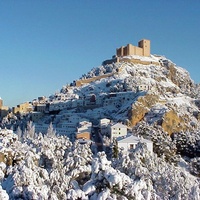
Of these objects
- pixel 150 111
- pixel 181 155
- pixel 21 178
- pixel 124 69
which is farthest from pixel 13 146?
pixel 124 69

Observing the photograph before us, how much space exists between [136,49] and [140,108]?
5740 cm

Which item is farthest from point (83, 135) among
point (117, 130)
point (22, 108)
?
point (22, 108)

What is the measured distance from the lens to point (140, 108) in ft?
248

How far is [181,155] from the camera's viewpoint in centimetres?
6625

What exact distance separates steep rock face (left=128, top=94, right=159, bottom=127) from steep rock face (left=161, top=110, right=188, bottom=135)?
5.37m

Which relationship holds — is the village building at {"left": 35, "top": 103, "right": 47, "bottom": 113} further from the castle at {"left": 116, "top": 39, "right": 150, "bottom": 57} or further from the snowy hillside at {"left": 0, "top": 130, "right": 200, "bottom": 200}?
the snowy hillside at {"left": 0, "top": 130, "right": 200, "bottom": 200}

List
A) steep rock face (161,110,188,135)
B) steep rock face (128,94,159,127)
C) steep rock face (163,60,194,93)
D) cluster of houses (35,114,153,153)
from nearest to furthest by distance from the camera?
cluster of houses (35,114,153,153), steep rock face (161,110,188,135), steep rock face (128,94,159,127), steep rock face (163,60,194,93)

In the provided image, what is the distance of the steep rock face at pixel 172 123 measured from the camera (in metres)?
71.3

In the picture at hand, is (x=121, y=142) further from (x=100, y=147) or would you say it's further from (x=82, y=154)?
(x=82, y=154)

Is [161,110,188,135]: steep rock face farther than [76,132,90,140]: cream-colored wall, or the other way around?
[161,110,188,135]: steep rock face

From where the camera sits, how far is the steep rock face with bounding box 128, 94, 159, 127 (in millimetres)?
73812

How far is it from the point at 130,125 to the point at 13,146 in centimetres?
5145

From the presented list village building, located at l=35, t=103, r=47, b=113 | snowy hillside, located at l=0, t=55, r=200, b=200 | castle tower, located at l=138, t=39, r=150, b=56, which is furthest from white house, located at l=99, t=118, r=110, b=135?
castle tower, located at l=138, t=39, r=150, b=56

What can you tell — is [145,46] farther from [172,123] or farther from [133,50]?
[172,123]
